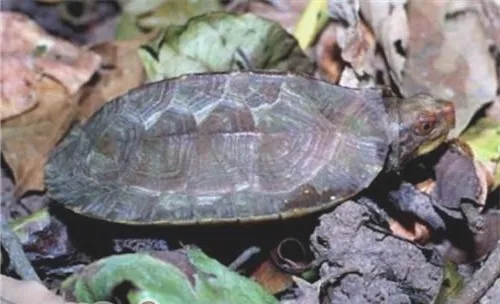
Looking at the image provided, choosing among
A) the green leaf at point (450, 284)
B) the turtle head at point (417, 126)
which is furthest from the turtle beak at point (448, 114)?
the green leaf at point (450, 284)

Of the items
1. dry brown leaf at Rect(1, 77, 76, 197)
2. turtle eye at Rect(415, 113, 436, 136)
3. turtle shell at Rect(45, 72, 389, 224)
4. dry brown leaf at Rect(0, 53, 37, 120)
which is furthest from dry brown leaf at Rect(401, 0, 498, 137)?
dry brown leaf at Rect(0, 53, 37, 120)

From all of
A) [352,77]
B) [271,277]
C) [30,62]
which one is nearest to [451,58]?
[352,77]

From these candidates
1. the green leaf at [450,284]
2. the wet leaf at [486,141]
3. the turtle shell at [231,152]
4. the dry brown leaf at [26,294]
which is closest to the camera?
the dry brown leaf at [26,294]

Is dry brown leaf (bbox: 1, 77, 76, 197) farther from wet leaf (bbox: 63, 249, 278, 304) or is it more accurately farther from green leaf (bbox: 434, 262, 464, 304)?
green leaf (bbox: 434, 262, 464, 304)

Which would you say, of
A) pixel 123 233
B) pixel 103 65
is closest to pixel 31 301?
pixel 123 233

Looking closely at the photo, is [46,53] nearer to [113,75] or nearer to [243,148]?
[113,75]

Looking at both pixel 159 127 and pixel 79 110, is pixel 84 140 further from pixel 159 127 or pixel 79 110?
pixel 79 110

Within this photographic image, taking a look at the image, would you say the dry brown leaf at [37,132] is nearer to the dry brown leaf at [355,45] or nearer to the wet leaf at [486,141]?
the dry brown leaf at [355,45]
